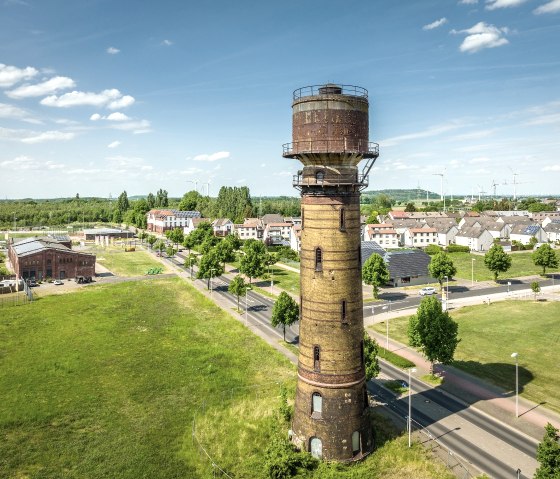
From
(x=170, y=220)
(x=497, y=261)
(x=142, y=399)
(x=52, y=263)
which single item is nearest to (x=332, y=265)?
(x=142, y=399)

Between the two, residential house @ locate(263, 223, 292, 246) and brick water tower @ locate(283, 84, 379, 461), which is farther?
residential house @ locate(263, 223, 292, 246)

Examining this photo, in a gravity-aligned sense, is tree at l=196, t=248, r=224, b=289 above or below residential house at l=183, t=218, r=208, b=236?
below

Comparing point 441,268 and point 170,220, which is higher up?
point 170,220

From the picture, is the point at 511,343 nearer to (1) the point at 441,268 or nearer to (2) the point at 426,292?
(2) the point at 426,292

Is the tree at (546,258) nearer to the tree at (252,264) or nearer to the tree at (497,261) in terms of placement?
the tree at (497,261)

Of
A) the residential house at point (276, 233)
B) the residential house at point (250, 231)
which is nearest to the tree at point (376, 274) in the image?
the residential house at point (276, 233)

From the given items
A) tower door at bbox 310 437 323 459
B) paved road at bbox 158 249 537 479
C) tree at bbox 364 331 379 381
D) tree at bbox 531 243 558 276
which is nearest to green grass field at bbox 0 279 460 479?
tower door at bbox 310 437 323 459

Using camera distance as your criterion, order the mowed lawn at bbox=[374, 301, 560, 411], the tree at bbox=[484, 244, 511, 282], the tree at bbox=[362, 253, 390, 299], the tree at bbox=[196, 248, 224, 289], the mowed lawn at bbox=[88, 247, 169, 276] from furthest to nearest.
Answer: the mowed lawn at bbox=[88, 247, 169, 276] → the tree at bbox=[484, 244, 511, 282] → the tree at bbox=[196, 248, 224, 289] → the tree at bbox=[362, 253, 390, 299] → the mowed lawn at bbox=[374, 301, 560, 411]

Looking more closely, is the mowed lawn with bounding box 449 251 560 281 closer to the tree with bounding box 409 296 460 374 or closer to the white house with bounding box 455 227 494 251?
the white house with bounding box 455 227 494 251
